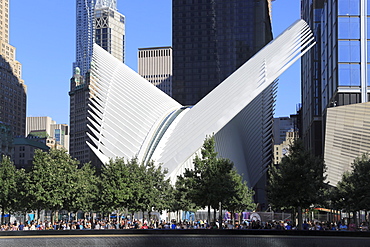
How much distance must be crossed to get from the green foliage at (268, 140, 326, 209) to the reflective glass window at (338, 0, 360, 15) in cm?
3027

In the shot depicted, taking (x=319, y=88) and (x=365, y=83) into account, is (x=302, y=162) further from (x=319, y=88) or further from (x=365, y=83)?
(x=319, y=88)

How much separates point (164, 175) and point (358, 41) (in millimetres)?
28033

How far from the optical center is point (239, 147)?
74.8 m

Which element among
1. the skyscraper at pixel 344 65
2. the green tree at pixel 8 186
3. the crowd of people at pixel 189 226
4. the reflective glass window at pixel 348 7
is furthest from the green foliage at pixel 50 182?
the reflective glass window at pixel 348 7

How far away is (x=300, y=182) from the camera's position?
114 feet

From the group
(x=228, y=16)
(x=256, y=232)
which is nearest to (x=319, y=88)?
(x=256, y=232)

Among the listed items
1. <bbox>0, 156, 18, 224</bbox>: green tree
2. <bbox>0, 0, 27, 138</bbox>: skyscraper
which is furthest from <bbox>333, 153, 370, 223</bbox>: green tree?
<bbox>0, 0, 27, 138</bbox>: skyscraper

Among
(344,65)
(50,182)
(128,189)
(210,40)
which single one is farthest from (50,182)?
(210,40)

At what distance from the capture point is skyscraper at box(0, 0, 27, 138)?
180 meters

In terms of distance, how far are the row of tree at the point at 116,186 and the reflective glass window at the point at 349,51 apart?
81.3ft

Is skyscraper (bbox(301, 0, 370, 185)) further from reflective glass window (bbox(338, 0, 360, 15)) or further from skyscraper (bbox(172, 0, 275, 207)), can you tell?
skyscraper (bbox(172, 0, 275, 207))

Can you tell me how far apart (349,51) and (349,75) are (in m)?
2.53

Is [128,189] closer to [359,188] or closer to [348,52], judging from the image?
[359,188]

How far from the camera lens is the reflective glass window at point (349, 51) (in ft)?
201
